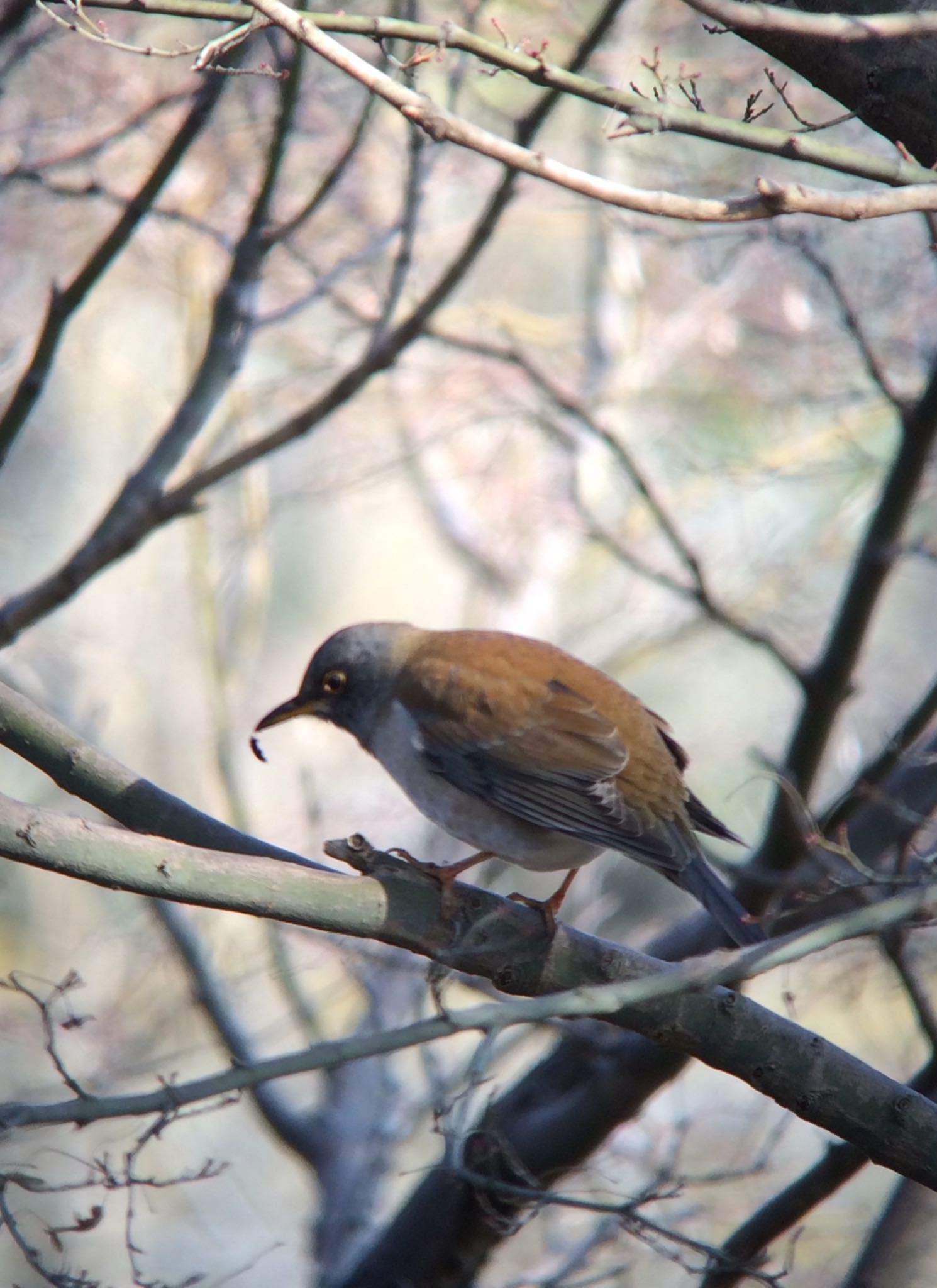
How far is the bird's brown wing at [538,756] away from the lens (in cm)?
426

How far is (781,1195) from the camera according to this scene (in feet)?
13.6

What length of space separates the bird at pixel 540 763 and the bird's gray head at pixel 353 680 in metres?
0.05

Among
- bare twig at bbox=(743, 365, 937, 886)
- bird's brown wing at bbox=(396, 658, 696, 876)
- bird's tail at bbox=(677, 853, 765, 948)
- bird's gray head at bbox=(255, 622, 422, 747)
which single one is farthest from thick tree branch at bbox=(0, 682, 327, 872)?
bare twig at bbox=(743, 365, 937, 886)

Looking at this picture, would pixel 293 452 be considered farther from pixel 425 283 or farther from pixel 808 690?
pixel 808 690

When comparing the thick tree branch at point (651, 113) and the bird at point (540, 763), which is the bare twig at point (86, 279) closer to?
the bird at point (540, 763)

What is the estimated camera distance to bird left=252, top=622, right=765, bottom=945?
428 centimetres

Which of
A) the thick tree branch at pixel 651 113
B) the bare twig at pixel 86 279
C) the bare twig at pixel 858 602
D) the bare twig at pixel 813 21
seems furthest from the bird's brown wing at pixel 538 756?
the bare twig at pixel 813 21

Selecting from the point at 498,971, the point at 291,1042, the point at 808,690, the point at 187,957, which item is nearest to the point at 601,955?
the point at 498,971

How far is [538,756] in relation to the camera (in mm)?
4449

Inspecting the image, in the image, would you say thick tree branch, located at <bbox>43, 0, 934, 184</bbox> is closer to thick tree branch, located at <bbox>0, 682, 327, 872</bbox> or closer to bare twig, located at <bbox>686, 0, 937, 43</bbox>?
bare twig, located at <bbox>686, 0, 937, 43</bbox>

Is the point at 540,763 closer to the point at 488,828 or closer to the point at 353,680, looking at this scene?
the point at 488,828

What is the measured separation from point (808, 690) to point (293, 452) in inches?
261

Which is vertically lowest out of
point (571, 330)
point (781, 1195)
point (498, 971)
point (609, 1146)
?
point (781, 1195)

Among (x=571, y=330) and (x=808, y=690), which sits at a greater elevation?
(x=571, y=330)
